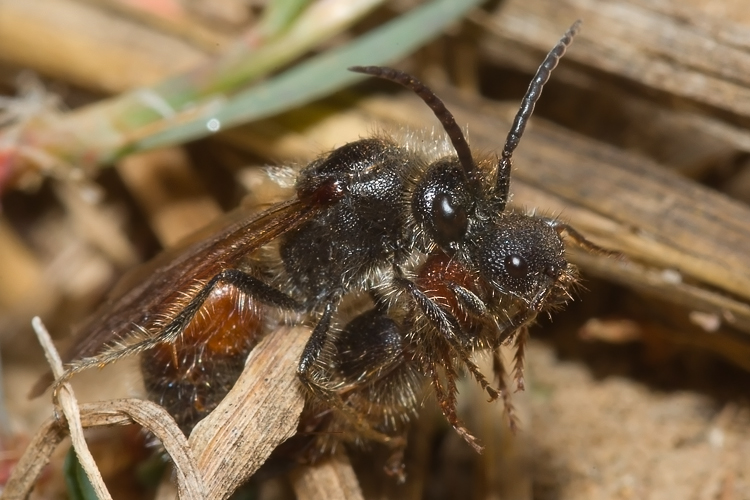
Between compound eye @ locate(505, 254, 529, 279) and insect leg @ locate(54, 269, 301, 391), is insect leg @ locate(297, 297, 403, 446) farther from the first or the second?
compound eye @ locate(505, 254, 529, 279)

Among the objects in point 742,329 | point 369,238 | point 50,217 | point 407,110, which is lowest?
point 742,329

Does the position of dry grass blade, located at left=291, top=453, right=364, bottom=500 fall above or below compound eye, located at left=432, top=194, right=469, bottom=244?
below

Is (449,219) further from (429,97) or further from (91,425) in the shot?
(91,425)

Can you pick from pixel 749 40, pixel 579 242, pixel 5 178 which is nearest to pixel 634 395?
pixel 579 242

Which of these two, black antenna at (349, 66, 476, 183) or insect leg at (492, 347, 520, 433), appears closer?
black antenna at (349, 66, 476, 183)

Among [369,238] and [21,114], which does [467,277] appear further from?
[21,114]

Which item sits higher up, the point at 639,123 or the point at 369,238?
the point at 639,123

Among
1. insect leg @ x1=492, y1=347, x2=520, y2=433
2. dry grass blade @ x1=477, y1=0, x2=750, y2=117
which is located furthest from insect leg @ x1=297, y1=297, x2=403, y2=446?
dry grass blade @ x1=477, y1=0, x2=750, y2=117
